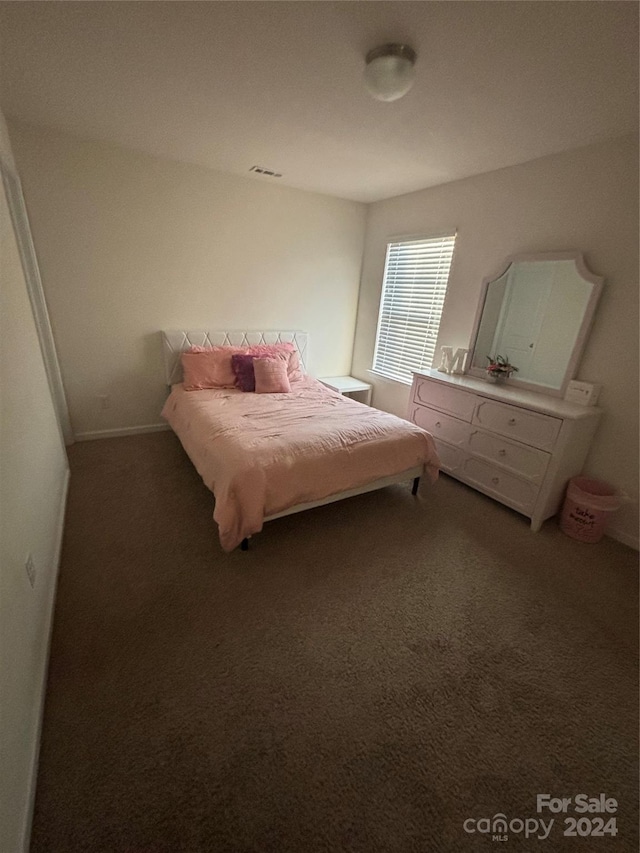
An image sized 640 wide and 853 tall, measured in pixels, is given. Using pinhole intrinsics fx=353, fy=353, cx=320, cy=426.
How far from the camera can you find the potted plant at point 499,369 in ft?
9.37

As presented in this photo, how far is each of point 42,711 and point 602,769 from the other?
202cm

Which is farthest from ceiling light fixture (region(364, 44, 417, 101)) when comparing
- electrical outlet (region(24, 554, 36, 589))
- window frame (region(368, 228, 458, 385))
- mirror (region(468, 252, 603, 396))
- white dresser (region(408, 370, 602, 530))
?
electrical outlet (region(24, 554, 36, 589))

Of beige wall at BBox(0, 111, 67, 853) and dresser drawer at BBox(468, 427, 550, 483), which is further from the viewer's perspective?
dresser drawer at BBox(468, 427, 550, 483)

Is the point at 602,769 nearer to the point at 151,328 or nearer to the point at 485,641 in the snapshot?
the point at 485,641

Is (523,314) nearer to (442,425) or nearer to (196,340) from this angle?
(442,425)

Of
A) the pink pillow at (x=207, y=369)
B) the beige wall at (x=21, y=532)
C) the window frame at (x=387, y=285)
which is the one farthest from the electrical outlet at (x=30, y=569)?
the window frame at (x=387, y=285)

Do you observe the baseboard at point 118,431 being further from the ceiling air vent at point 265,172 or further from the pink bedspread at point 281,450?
the ceiling air vent at point 265,172

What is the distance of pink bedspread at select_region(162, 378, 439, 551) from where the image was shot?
195 cm

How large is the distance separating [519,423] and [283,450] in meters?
1.66

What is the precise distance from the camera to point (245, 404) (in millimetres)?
2857

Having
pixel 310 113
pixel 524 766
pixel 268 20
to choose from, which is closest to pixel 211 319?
pixel 310 113

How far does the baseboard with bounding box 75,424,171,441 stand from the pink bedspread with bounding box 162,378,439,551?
794 mm

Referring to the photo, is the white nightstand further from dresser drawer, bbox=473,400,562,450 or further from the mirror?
dresser drawer, bbox=473,400,562,450

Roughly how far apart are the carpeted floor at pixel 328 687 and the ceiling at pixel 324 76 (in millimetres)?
2461
